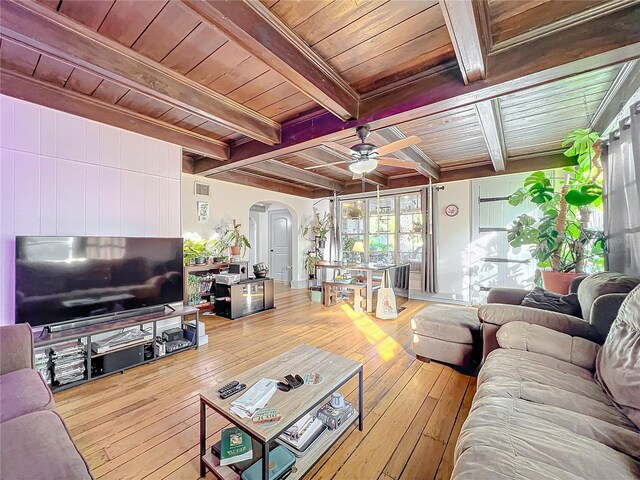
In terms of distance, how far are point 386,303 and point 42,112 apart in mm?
4600

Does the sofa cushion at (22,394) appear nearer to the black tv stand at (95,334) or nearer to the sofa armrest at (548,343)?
the black tv stand at (95,334)

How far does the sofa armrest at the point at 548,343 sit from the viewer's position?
167 cm

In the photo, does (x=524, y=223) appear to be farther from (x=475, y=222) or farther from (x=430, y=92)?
(x=430, y=92)

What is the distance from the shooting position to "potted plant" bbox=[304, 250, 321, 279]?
6839mm

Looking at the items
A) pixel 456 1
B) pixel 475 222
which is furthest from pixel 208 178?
pixel 475 222

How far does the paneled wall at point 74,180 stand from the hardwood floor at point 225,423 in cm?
125

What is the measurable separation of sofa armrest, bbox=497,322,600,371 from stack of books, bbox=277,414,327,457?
1471mm

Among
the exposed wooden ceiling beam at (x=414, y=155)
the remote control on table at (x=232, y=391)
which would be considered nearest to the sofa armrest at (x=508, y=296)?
the exposed wooden ceiling beam at (x=414, y=155)

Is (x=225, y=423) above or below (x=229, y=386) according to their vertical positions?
below

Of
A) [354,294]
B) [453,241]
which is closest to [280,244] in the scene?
[354,294]

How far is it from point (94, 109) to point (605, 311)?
181 inches

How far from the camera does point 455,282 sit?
526cm

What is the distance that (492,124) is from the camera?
2.87 metres

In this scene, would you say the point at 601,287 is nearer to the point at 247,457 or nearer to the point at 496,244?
the point at 247,457
